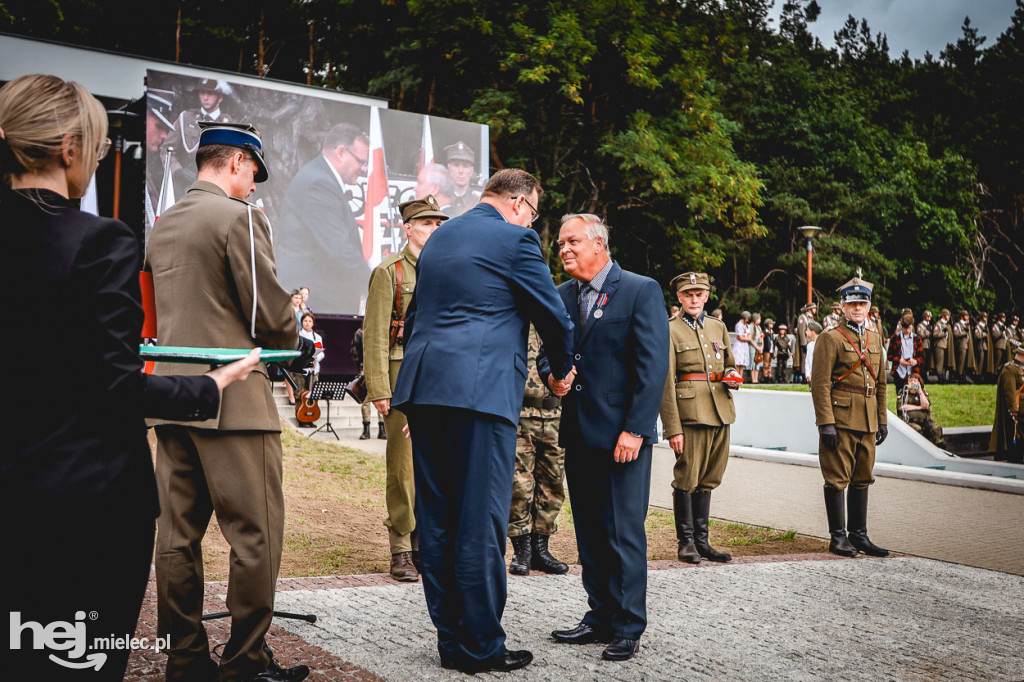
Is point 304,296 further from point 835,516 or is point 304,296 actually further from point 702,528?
point 835,516

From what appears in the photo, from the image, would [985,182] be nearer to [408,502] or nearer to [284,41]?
[284,41]

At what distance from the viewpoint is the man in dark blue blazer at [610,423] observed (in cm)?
440

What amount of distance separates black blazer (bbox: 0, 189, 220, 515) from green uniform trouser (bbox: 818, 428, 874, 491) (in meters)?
6.38

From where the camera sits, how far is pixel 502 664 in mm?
3836

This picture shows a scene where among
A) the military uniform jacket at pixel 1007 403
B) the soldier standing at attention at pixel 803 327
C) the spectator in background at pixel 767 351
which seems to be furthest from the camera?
the spectator in background at pixel 767 351

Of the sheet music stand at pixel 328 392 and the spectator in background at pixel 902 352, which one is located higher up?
the spectator in background at pixel 902 352

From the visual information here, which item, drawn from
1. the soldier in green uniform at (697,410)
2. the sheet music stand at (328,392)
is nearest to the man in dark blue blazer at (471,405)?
the soldier in green uniform at (697,410)

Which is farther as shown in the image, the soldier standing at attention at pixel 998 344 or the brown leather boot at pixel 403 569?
the soldier standing at attention at pixel 998 344

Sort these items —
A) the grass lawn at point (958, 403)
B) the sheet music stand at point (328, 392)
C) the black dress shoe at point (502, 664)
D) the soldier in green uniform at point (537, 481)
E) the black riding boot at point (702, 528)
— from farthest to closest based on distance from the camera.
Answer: the grass lawn at point (958, 403), the sheet music stand at point (328, 392), the black riding boot at point (702, 528), the soldier in green uniform at point (537, 481), the black dress shoe at point (502, 664)

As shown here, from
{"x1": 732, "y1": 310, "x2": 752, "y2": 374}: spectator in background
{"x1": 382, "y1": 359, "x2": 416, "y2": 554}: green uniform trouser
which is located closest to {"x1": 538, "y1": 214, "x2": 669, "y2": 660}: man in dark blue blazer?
{"x1": 382, "y1": 359, "x2": 416, "y2": 554}: green uniform trouser

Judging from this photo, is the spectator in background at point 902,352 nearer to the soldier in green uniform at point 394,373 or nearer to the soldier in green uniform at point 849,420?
the soldier in green uniform at point 849,420

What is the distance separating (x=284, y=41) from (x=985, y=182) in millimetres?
38565

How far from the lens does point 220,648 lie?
400 centimetres

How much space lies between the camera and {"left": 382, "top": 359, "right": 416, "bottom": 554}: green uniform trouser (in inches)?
221
